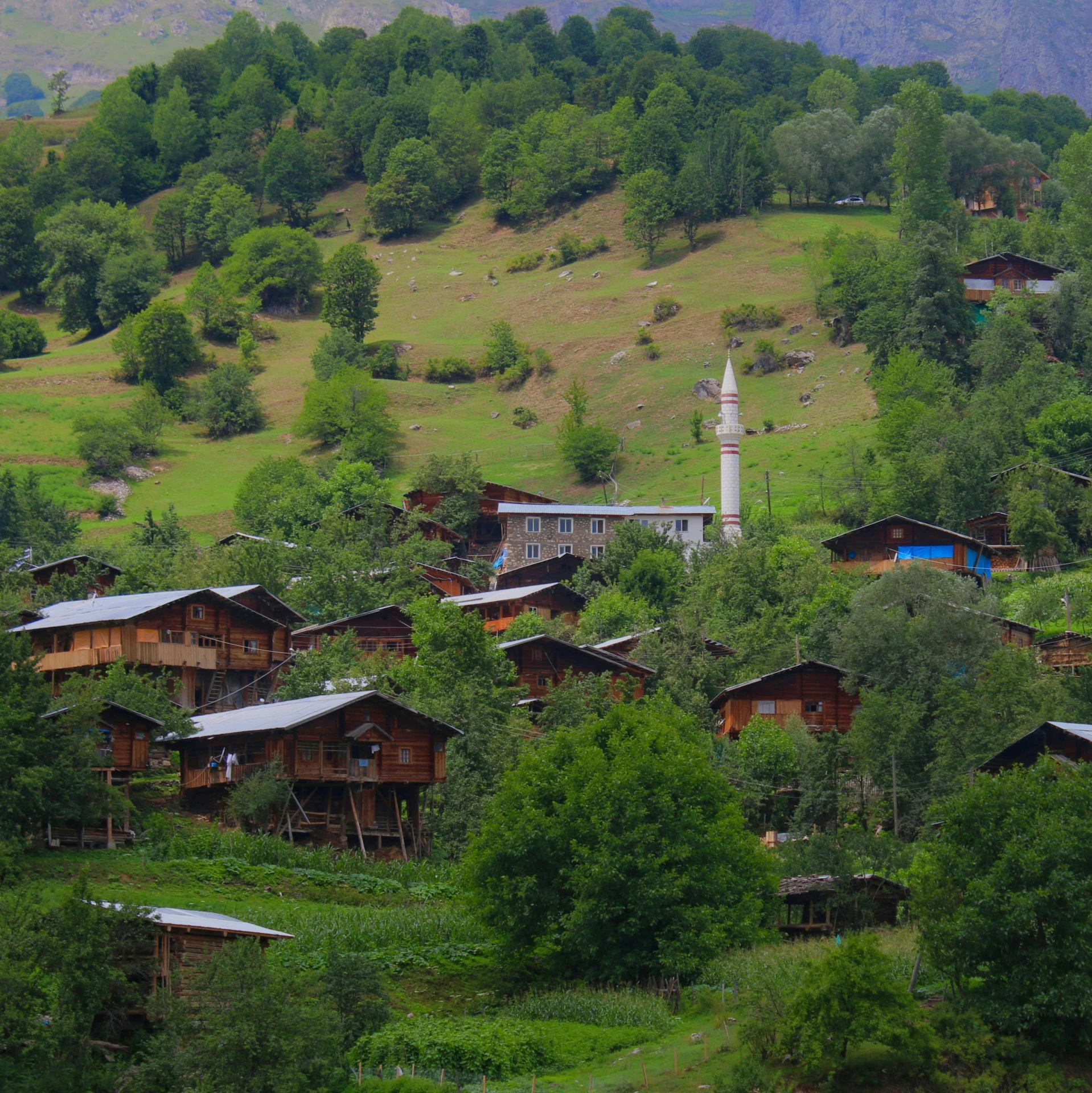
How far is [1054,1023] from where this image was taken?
36.0m

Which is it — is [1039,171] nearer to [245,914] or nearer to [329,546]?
[329,546]

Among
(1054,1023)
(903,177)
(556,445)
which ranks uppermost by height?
(903,177)

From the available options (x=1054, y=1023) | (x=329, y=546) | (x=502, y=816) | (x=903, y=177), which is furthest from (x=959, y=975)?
(x=903, y=177)

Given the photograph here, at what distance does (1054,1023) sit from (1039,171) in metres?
130

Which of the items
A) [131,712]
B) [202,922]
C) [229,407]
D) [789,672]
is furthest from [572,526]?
[202,922]

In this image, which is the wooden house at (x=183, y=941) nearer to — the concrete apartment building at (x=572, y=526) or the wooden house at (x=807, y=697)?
the wooden house at (x=807, y=697)

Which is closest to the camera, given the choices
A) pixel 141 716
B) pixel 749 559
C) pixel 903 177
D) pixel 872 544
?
pixel 141 716

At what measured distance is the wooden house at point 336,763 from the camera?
54406 mm

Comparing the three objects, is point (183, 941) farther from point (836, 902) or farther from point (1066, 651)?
point (1066, 651)

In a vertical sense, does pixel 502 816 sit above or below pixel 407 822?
above

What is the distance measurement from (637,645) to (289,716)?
21.3 meters

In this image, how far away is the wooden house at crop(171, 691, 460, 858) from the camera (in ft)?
178

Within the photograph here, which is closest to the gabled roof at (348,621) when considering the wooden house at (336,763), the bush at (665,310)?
the wooden house at (336,763)

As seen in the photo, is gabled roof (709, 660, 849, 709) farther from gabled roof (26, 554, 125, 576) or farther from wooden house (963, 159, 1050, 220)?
wooden house (963, 159, 1050, 220)
